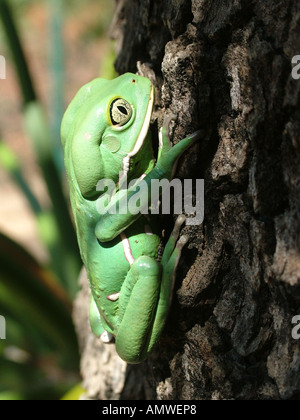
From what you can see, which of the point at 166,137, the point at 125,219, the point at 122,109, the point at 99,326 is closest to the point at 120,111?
the point at 122,109

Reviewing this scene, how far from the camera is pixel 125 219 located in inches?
42.9

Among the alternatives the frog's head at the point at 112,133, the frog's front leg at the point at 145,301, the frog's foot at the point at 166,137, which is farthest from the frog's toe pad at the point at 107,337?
the frog's foot at the point at 166,137

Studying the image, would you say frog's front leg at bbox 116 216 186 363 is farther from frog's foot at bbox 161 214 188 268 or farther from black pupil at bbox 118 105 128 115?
black pupil at bbox 118 105 128 115

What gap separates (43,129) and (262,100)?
1436 mm

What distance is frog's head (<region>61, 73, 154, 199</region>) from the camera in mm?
1106

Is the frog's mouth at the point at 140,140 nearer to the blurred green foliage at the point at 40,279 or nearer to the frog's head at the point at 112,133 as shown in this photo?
the frog's head at the point at 112,133

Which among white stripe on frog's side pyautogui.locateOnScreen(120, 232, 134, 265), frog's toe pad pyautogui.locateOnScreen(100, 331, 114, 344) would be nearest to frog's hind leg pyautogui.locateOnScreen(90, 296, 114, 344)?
frog's toe pad pyautogui.locateOnScreen(100, 331, 114, 344)

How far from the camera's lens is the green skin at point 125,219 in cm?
110

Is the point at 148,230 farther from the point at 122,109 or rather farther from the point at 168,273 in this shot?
the point at 122,109

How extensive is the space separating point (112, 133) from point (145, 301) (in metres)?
0.39

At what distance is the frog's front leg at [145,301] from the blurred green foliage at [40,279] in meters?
0.61

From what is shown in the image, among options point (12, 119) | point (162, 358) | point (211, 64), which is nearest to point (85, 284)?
point (162, 358)
